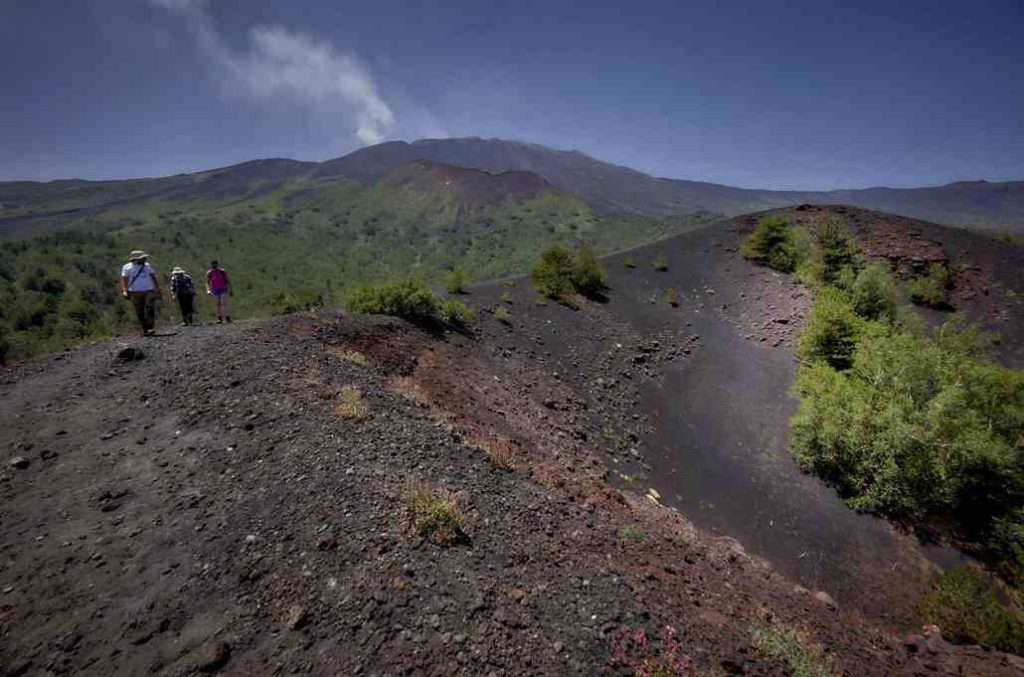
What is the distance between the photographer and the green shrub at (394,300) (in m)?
12.7

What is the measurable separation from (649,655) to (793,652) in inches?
80.2

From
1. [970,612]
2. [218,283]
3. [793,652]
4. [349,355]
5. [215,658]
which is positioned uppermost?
[218,283]

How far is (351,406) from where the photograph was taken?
691 cm

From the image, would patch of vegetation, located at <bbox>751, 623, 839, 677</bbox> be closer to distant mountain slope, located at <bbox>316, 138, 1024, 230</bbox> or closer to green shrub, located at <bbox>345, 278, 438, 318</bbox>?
green shrub, located at <bbox>345, 278, 438, 318</bbox>

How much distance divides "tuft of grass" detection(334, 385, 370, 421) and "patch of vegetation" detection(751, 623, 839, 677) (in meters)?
6.14

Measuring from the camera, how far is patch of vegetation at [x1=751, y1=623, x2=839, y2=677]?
4617 mm

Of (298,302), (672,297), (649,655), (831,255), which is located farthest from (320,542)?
(831,255)

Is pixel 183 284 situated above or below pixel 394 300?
above

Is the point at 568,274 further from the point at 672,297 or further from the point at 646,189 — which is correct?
the point at 646,189

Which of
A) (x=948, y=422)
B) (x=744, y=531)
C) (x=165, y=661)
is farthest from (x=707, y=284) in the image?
(x=165, y=661)

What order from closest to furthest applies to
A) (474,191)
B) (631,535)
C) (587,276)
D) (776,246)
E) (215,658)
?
(215,658) < (631,535) < (587,276) < (776,246) < (474,191)

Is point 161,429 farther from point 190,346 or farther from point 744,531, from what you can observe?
point 744,531

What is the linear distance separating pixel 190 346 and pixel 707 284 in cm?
2273

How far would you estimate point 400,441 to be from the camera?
259 inches
